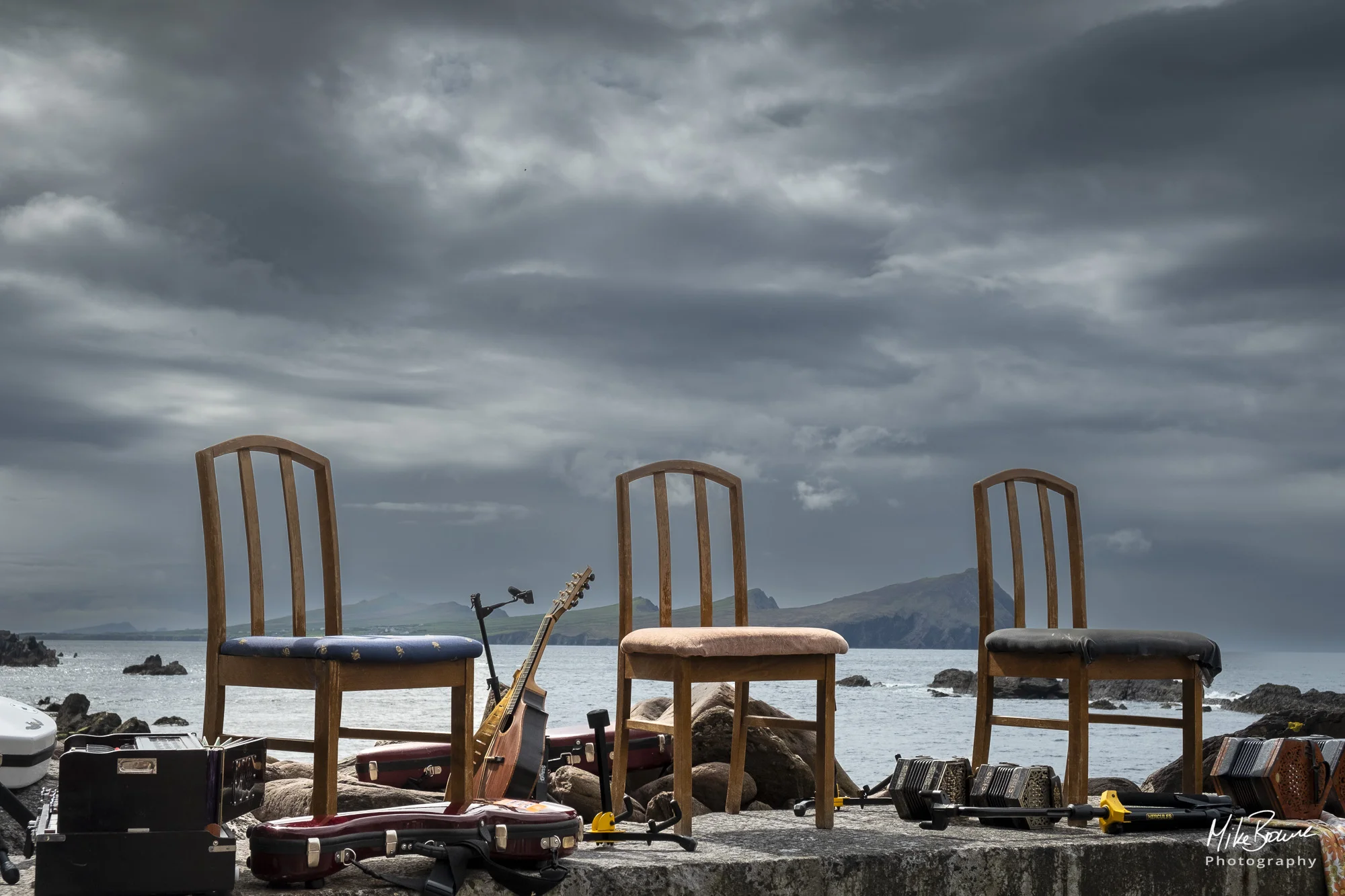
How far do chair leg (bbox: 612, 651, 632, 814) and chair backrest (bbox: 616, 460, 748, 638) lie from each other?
0.67ft

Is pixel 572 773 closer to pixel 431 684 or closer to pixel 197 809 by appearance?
pixel 431 684

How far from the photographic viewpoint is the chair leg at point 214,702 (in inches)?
146

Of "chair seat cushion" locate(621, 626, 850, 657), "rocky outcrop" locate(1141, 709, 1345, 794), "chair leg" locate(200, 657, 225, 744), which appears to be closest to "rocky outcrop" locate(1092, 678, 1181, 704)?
"rocky outcrop" locate(1141, 709, 1345, 794)

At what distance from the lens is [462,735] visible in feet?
12.3

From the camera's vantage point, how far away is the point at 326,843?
3.14 metres

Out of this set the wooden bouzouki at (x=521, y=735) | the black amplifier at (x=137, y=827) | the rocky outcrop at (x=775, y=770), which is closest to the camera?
the black amplifier at (x=137, y=827)

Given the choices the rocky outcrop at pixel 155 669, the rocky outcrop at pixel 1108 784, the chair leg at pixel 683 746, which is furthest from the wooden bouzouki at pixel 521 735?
the rocky outcrop at pixel 155 669

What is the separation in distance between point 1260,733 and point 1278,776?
29.0 ft

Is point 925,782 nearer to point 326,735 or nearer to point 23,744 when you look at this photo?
point 326,735

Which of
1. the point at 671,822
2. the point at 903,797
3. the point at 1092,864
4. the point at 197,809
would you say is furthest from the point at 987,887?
the point at 197,809

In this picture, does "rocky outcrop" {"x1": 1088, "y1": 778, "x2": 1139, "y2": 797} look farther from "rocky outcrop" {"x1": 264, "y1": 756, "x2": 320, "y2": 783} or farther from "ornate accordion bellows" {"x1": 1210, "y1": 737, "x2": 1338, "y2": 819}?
"rocky outcrop" {"x1": 264, "y1": 756, "x2": 320, "y2": 783}

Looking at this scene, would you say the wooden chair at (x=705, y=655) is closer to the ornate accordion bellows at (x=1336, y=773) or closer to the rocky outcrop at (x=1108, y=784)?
the ornate accordion bellows at (x=1336, y=773)

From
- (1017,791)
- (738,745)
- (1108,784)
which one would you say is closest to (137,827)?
(738,745)

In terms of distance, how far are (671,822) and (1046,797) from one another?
167 cm
